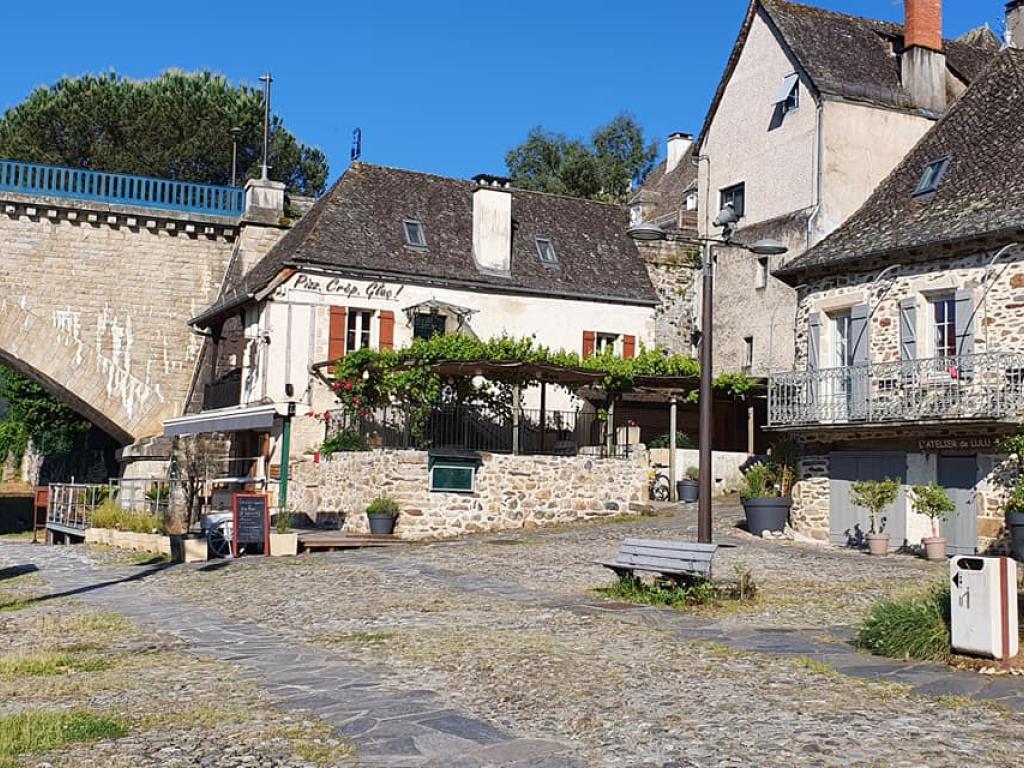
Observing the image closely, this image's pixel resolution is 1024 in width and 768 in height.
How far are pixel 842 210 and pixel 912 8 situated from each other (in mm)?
5294

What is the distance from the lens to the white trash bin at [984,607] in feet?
27.0

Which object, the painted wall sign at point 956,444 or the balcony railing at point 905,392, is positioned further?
the painted wall sign at point 956,444

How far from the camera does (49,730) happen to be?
250 inches

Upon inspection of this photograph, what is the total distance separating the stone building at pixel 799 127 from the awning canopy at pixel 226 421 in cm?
1137

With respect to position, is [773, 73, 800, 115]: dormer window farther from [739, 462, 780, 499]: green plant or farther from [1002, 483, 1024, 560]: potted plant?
[1002, 483, 1024, 560]: potted plant

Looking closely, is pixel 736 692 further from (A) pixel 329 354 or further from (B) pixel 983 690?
(A) pixel 329 354

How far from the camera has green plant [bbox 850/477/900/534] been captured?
61.1 feet

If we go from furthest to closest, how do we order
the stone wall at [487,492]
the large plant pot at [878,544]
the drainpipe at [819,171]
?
the drainpipe at [819,171] → the stone wall at [487,492] → the large plant pot at [878,544]

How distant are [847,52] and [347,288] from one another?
12.7 m

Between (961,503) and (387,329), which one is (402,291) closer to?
(387,329)

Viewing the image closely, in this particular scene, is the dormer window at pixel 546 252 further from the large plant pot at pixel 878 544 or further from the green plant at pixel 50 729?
the green plant at pixel 50 729

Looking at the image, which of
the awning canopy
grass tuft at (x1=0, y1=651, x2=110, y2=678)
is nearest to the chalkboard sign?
the awning canopy

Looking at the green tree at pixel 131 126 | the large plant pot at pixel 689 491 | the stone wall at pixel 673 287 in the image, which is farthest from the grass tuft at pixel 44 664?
the green tree at pixel 131 126

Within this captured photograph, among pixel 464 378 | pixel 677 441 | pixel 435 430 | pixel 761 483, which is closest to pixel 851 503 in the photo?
pixel 761 483
